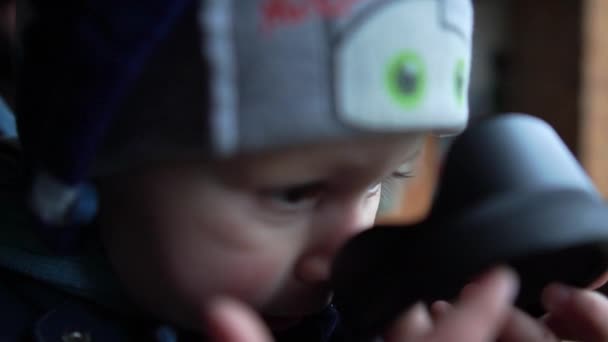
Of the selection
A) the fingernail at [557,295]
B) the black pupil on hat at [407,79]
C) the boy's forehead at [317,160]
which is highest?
the black pupil on hat at [407,79]

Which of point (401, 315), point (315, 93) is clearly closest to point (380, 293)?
point (401, 315)

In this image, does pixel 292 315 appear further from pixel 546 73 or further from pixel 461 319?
pixel 546 73

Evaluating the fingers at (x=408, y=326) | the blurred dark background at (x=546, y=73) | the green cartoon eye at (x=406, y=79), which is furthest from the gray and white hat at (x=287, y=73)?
the blurred dark background at (x=546, y=73)

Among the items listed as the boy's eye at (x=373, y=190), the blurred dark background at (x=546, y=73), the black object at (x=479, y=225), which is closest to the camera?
the black object at (x=479, y=225)

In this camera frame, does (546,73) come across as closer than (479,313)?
No

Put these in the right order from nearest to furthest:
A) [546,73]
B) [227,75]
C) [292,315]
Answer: [227,75] < [292,315] < [546,73]

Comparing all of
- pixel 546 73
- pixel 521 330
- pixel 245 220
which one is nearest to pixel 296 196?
pixel 245 220

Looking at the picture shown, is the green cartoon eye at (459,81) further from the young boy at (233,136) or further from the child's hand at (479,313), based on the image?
the child's hand at (479,313)

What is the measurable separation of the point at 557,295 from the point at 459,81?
0.20 meters

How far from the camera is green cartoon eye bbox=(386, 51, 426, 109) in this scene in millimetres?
378

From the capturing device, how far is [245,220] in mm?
407

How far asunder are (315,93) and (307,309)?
18 centimetres

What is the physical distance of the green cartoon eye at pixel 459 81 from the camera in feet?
1.37

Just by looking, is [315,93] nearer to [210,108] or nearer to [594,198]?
[210,108]
